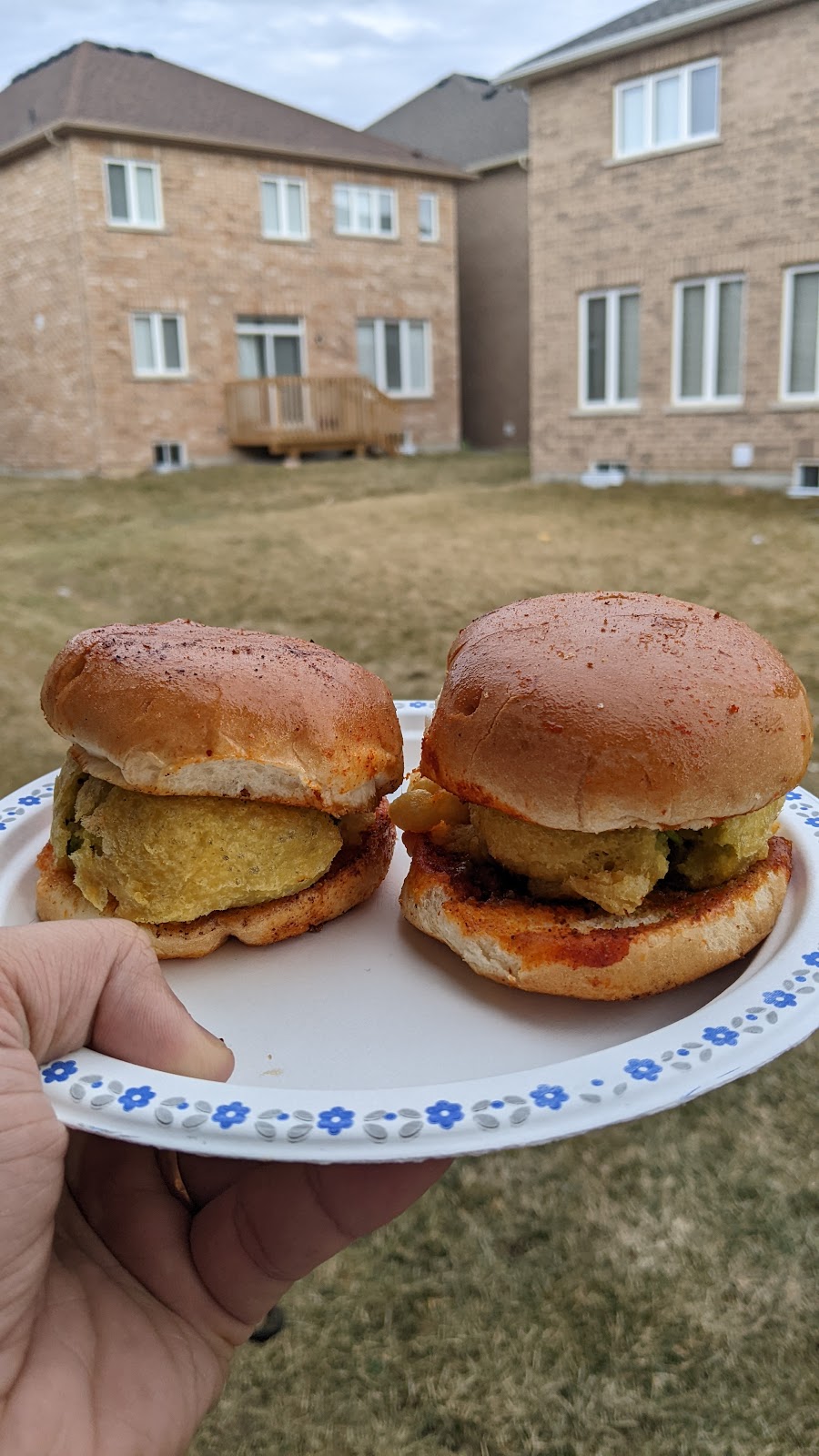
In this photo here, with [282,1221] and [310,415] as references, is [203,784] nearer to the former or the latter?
[282,1221]

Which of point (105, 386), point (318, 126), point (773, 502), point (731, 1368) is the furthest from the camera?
point (318, 126)

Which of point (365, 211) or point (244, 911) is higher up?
point (365, 211)

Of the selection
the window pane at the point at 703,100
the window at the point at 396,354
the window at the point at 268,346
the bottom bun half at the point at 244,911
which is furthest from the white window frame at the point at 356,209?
the bottom bun half at the point at 244,911

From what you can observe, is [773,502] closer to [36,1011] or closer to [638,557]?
[638,557]

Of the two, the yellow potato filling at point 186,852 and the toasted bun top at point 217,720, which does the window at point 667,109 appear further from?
the yellow potato filling at point 186,852

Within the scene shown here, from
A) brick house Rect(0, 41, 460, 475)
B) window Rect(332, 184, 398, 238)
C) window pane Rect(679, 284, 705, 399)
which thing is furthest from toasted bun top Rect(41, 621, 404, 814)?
window Rect(332, 184, 398, 238)

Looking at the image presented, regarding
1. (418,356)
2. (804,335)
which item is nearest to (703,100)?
(804,335)

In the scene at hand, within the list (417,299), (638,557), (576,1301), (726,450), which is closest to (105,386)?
(417,299)
